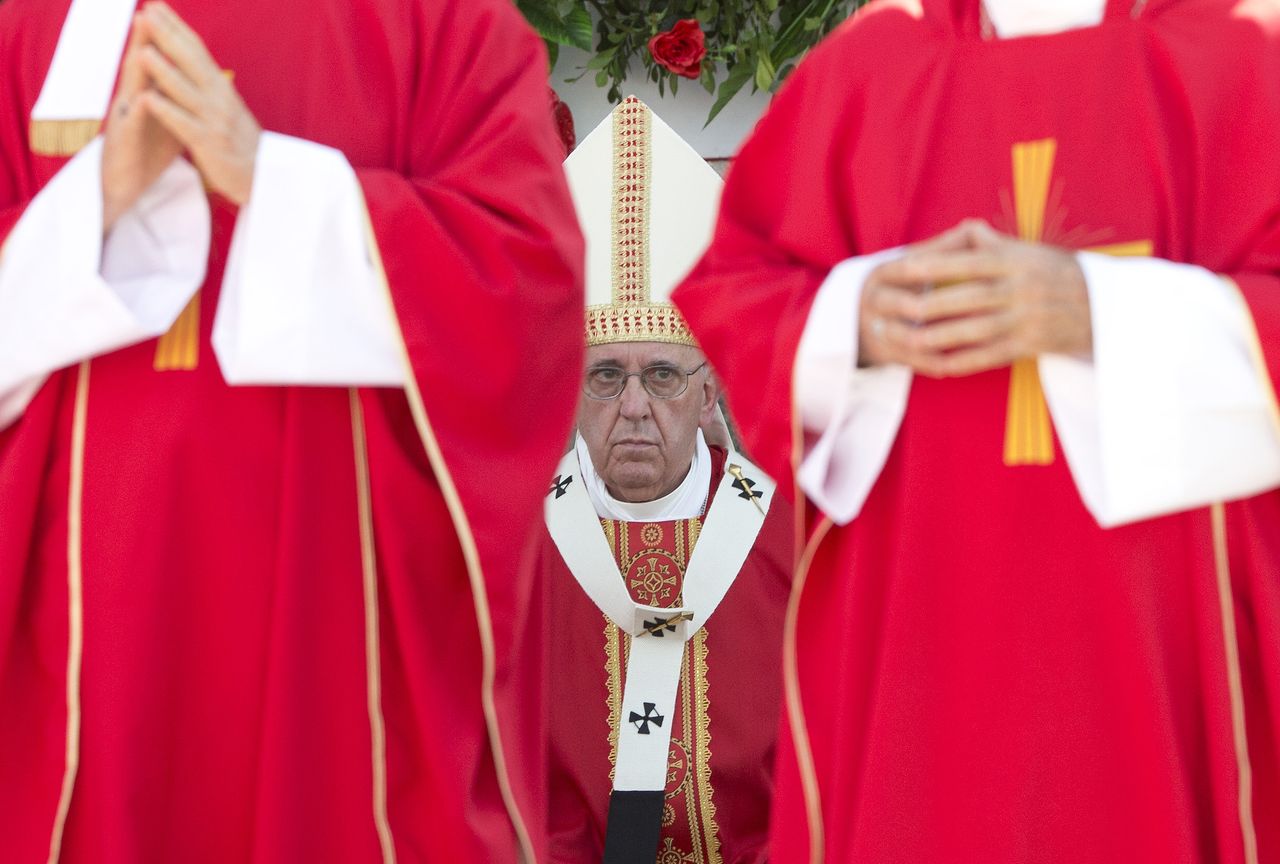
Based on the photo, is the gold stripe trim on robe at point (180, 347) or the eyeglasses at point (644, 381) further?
the eyeglasses at point (644, 381)

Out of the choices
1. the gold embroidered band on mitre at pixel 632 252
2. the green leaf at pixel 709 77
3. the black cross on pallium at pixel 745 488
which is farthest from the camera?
the green leaf at pixel 709 77

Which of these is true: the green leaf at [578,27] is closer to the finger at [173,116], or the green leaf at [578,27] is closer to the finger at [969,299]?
the finger at [173,116]

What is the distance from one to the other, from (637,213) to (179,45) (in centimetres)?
195

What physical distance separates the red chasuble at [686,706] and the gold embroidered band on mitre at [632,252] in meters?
0.52

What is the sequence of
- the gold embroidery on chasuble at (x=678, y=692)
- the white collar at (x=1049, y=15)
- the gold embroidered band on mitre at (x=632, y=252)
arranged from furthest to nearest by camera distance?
1. the gold embroidered band on mitre at (x=632, y=252)
2. the gold embroidery on chasuble at (x=678, y=692)
3. the white collar at (x=1049, y=15)

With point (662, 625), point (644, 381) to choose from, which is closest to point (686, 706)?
point (662, 625)

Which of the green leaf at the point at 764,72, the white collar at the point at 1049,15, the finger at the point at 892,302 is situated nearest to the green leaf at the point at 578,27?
the green leaf at the point at 764,72

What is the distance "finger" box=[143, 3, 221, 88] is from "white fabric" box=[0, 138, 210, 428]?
185mm

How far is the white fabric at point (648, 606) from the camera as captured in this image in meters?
3.94

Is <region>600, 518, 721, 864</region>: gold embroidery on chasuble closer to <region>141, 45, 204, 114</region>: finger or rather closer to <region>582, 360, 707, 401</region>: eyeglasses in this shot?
<region>582, 360, 707, 401</region>: eyeglasses

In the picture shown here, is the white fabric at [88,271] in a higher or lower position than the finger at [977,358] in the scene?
higher

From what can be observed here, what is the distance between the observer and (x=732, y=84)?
5.15 metres

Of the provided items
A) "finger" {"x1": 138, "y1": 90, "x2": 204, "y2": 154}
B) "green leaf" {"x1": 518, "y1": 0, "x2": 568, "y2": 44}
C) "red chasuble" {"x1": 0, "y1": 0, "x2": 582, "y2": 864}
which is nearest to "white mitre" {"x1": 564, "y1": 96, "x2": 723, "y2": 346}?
"green leaf" {"x1": 518, "y1": 0, "x2": 568, "y2": 44}

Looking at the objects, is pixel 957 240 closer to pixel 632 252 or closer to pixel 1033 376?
pixel 1033 376
